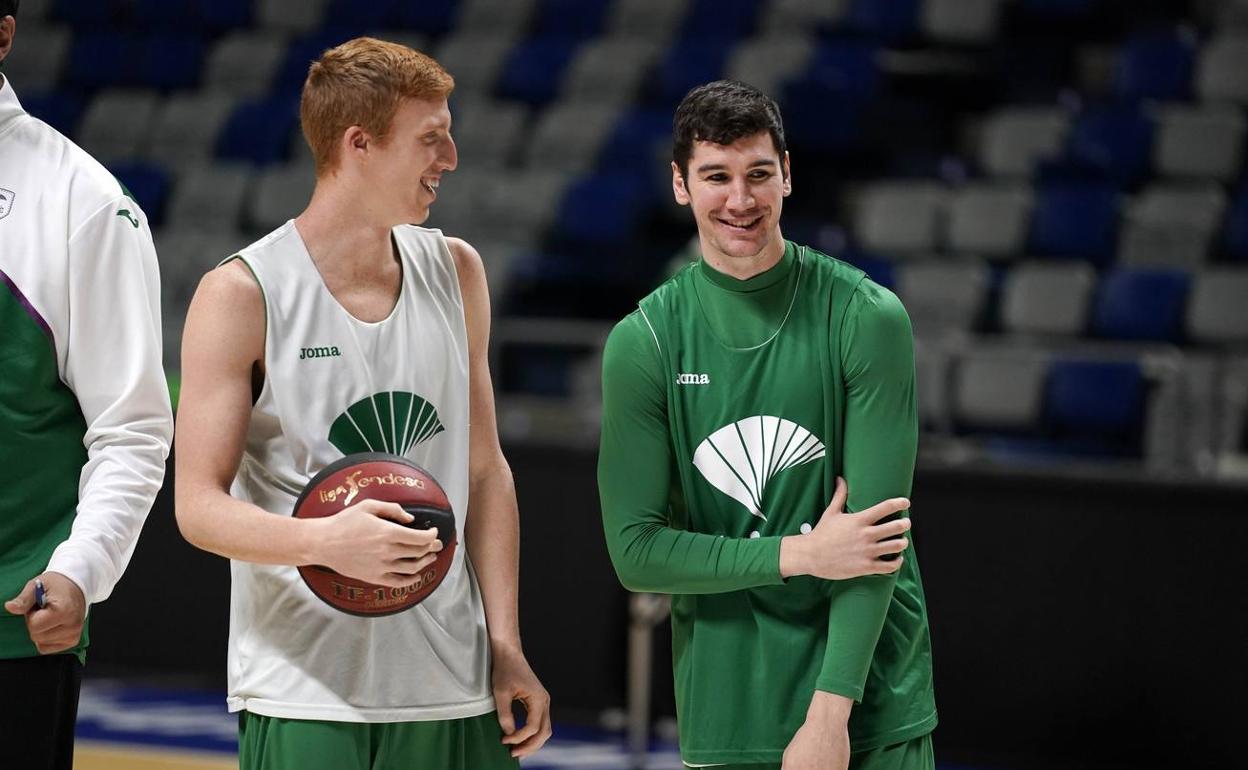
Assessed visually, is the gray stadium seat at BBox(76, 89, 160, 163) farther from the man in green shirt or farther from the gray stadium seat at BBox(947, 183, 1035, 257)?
the man in green shirt

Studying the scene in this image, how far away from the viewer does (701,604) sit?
124 inches

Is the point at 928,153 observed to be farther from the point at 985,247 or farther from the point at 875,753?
the point at 875,753

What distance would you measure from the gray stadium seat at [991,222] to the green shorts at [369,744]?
787 cm

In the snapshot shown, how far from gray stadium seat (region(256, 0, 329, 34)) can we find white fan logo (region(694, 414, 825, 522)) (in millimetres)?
11676

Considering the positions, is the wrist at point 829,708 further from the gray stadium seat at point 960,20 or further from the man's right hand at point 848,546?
the gray stadium seat at point 960,20

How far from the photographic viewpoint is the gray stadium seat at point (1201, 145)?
1041 cm

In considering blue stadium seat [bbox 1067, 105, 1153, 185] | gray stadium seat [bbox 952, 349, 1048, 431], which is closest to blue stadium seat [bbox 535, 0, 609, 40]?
blue stadium seat [bbox 1067, 105, 1153, 185]

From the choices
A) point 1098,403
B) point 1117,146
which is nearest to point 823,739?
point 1098,403

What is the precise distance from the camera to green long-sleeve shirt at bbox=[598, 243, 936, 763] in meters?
3.02

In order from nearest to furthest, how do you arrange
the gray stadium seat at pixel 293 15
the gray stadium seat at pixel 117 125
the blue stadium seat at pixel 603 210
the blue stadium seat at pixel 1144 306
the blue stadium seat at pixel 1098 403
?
the blue stadium seat at pixel 1098 403 < the blue stadium seat at pixel 1144 306 < the blue stadium seat at pixel 603 210 < the gray stadium seat at pixel 117 125 < the gray stadium seat at pixel 293 15

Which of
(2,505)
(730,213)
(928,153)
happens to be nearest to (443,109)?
(730,213)

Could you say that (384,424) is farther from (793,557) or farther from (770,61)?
(770,61)

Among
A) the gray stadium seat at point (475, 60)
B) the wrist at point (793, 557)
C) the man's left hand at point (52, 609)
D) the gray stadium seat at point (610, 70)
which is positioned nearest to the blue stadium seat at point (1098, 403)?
the gray stadium seat at point (610, 70)

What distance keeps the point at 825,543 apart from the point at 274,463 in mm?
886
